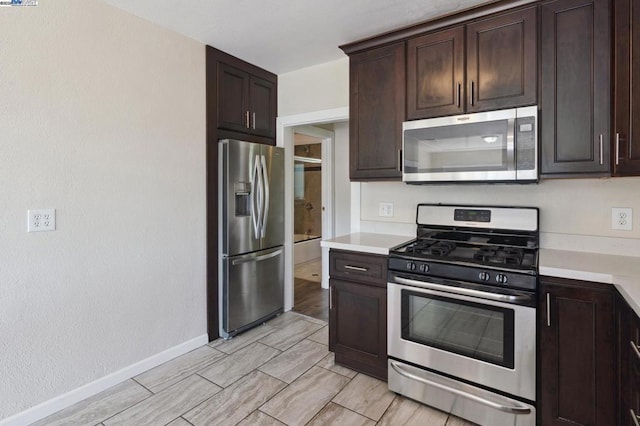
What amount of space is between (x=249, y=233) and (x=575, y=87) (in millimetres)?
2591

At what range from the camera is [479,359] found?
187 centimetres

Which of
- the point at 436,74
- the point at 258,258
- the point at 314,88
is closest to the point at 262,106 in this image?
the point at 314,88

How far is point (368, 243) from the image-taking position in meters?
2.40

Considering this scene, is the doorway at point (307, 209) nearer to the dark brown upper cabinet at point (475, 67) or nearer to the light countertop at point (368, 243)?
the light countertop at point (368, 243)

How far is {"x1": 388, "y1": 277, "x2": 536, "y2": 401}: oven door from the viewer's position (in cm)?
174

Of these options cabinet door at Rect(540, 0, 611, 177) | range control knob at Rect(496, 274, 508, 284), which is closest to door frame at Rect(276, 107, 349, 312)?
cabinet door at Rect(540, 0, 611, 177)

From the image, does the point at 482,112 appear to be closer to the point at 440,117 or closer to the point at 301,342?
the point at 440,117

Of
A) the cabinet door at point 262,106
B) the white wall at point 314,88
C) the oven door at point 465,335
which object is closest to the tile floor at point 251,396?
the oven door at point 465,335

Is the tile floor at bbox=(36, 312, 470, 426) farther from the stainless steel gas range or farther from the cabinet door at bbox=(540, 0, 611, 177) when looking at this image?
the cabinet door at bbox=(540, 0, 611, 177)

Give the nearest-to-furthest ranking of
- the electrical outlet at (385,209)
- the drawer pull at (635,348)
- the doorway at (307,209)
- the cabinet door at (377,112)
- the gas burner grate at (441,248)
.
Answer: the drawer pull at (635,348)
the gas burner grate at (441,248)
the cabinet door at (377,112)
the electrical outlet at (385,209)
the doorway at (307,209)

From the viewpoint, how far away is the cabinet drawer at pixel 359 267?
224 centimetres

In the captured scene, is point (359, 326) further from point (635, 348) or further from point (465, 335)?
point (635, 348)

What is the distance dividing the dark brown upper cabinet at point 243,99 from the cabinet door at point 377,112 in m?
1.08

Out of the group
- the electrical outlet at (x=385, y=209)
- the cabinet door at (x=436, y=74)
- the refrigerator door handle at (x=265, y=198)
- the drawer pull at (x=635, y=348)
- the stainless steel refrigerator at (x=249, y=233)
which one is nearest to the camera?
the drawer pull at (x=635, y=348)
